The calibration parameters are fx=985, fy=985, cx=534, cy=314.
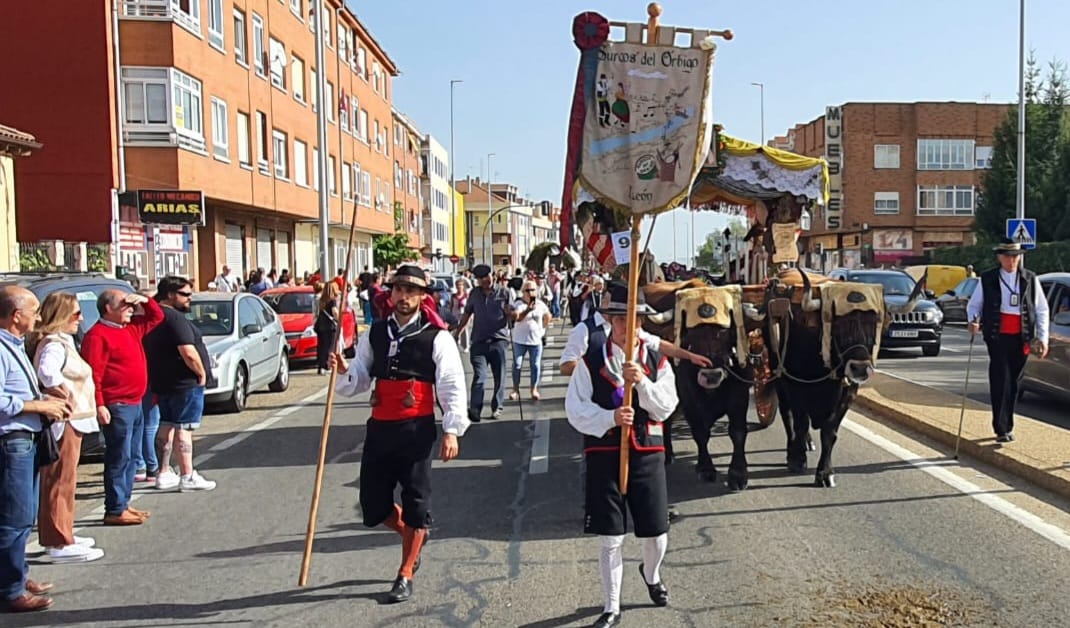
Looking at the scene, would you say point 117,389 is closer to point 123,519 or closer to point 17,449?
point 123,519

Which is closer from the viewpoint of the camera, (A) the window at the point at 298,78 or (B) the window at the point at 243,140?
(B) the window at the point at 243,140

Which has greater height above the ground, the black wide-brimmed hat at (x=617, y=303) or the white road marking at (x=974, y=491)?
the black wide-brimmed hat at (x=617, y=303)

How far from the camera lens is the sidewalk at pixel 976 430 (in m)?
8.03

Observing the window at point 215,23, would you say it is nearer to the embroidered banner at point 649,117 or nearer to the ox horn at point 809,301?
the ox horn at point 809,301

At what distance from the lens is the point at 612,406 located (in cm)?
520

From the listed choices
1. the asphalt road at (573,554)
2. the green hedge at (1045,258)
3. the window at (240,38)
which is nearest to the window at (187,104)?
the window at (240,38)

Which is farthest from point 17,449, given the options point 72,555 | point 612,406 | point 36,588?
point 612,406

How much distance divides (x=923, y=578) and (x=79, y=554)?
5316 millimetres

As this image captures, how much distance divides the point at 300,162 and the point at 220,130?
803cm

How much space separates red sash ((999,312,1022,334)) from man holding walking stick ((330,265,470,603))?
5993 millimetres

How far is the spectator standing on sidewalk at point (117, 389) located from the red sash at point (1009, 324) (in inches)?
300

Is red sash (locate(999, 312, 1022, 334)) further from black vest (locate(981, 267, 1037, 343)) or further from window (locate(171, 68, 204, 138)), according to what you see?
window (locate(171, 68, 204, 138))

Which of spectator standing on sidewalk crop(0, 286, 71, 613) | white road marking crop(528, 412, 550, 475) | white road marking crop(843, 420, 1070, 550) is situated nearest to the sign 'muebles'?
white road marking crop(528, 412, 550, 475)

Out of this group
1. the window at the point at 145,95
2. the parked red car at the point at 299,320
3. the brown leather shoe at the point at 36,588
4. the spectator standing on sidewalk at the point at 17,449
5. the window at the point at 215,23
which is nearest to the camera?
the spectator standing on sidewalk at the point at 17,449
